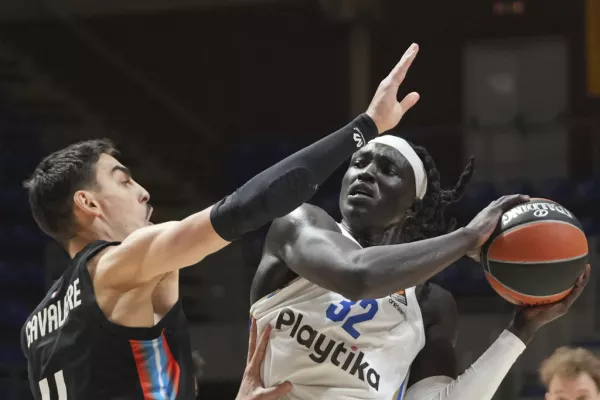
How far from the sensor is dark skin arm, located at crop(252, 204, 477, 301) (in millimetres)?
2352

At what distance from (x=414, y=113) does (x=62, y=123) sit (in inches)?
152

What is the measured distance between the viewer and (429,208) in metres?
3.15

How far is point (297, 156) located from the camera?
2213mm

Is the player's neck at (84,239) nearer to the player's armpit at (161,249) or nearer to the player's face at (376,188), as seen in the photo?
the player's armpit at (161,249)

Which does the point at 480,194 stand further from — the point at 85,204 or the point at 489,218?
the point at 85,204

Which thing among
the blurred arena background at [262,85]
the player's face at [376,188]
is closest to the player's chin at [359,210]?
the player's face at [376,188]

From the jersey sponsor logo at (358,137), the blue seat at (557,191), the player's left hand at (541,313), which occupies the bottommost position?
the blue seat at (557,191)

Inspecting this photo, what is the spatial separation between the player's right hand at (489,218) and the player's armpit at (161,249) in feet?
2.48

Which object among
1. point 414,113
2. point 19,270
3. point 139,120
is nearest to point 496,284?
point 19,270

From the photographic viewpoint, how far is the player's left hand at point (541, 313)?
8.76ft

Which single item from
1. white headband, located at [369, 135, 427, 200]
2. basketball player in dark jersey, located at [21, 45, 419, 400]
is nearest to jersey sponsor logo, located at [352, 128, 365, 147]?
basketball player in dark jersey, located at [21, 45, 419, 400]

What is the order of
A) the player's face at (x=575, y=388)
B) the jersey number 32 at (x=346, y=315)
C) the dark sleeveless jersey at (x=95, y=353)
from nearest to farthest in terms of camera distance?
the dark sleeveless jersey at (x=95, y=353), the jersey number 32 at (x=346, y=315), the player's face at (x=575, y=388)

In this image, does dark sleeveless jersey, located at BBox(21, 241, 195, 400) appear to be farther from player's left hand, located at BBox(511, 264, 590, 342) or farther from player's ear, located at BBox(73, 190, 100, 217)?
player's left hand, located at BBox(511, 264, 590, 342)

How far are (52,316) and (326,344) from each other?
0.80 metres
